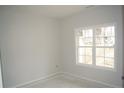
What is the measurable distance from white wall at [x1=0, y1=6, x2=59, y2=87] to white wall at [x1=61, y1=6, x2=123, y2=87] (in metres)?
0.41

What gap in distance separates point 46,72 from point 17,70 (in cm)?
105

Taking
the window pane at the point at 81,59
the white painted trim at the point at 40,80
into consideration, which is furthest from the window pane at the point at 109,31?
the white painted trim at the point at 40,80

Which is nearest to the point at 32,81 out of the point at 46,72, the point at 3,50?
the point at 46,72

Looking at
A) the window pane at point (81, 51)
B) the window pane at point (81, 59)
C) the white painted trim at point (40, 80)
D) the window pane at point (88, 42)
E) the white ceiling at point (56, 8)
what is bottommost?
the white painted trim at point (40, 80)

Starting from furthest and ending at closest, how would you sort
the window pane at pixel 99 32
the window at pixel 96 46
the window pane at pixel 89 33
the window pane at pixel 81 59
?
the window pane at pixel 81 59 → the window pane at pixel 89 33 → the window pane at pixel 99 32 → the window at pixel 96 46

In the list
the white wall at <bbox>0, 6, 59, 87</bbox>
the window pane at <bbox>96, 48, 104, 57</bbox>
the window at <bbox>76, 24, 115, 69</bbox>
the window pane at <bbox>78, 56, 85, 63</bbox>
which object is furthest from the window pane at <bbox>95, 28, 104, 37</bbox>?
the white wall at <bbox>0, 6, 59, 87</bbox>

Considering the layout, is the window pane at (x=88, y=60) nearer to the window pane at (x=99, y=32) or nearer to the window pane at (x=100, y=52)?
the window pane at (x=100, y=52)

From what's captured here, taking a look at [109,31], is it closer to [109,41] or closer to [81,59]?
[109,41]

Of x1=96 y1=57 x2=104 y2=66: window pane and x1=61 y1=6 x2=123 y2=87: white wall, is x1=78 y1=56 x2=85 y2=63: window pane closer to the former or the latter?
x1=61 y1=6 x2=123 y2=87: white wall

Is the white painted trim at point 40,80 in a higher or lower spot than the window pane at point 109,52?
lower

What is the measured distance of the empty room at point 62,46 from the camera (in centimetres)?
257

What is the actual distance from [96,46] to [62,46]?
4.69 ft

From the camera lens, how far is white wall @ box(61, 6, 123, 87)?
245 centimetres
